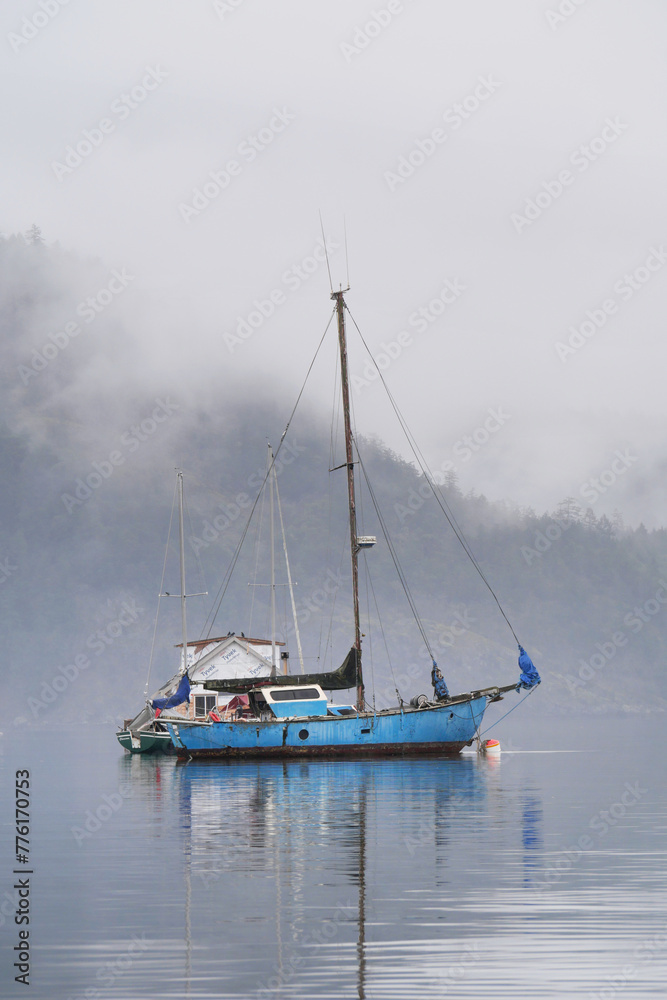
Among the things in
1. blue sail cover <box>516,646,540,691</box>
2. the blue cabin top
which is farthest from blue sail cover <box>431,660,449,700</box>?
the blue cabin top

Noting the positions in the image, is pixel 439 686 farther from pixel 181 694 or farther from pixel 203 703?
pixel 203 703

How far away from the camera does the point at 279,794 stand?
50031 mm

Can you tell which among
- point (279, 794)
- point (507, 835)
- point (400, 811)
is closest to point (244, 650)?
point (279, 794)

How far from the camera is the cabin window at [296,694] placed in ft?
229

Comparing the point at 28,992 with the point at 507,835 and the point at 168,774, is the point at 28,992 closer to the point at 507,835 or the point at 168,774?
the point at 507,835

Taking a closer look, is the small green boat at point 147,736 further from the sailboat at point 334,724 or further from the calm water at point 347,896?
the calm water at point 347,896

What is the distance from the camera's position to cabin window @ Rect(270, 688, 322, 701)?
6969 centimetres

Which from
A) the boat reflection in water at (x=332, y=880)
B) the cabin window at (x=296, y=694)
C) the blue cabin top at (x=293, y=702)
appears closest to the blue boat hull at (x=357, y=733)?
the blue cabin top at (x=293, y=702)

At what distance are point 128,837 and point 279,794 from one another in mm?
13414

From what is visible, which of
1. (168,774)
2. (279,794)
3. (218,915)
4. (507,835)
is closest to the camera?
(218,915)

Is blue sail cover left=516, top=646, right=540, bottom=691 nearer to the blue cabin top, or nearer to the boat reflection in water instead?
the blue cabin top

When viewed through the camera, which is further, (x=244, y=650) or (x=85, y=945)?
(x=244, y=650)

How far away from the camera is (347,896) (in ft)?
82.1

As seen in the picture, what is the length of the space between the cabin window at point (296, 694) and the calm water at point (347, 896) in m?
18.6
